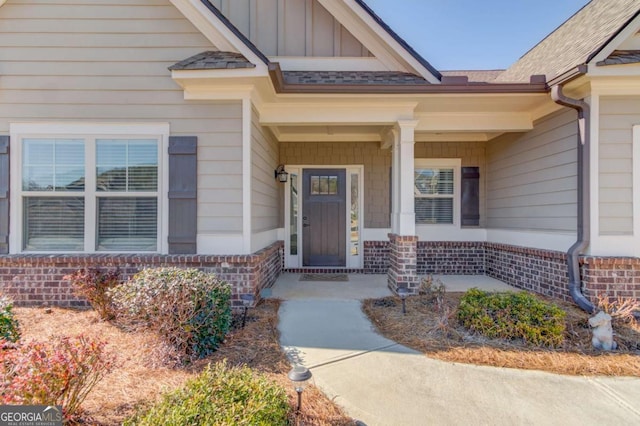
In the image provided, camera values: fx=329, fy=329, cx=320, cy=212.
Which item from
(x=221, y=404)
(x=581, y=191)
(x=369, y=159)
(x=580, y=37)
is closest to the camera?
(x=221, y=404)

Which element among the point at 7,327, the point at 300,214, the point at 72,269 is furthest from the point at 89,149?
the point at 300,214

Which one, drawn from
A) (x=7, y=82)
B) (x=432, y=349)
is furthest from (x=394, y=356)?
(x=7, y=82)

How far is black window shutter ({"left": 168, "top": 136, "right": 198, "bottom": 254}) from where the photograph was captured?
4.41m

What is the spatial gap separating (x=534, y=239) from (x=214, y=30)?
5.75 meters

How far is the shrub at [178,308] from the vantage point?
3002 mm

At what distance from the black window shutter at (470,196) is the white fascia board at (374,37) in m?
3.01

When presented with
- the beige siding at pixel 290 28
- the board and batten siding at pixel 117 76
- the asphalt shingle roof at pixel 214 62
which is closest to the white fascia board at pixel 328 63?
the beige siding at pixel 290 28

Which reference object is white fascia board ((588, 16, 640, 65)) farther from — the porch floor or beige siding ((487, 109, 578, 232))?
the porch floor

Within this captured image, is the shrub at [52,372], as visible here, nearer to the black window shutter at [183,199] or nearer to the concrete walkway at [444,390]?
the concrete walkway at [444,390]

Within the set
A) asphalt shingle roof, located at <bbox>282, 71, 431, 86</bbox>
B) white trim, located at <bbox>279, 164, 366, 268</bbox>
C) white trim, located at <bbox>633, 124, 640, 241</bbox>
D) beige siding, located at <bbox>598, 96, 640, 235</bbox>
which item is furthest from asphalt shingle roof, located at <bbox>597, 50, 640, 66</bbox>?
white trim, located at <bbox>279, 164, 366, 268</bbox>

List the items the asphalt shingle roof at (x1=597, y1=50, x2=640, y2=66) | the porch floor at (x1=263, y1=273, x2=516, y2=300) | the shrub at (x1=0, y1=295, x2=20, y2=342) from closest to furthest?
1. the shrub at (x1=0, y1=295, x2=20, y2=342)
2. the asphalt shingle roof at (x1=597, y1=50, x2=640, y2=66)
3. the porch floor at (x1=263, y1=273, x2=516, y2=300)

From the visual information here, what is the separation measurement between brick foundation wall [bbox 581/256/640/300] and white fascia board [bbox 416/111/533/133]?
238 cm

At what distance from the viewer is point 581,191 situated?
14.4 feet

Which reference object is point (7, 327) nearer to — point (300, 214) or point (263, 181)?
point (263, 181)
